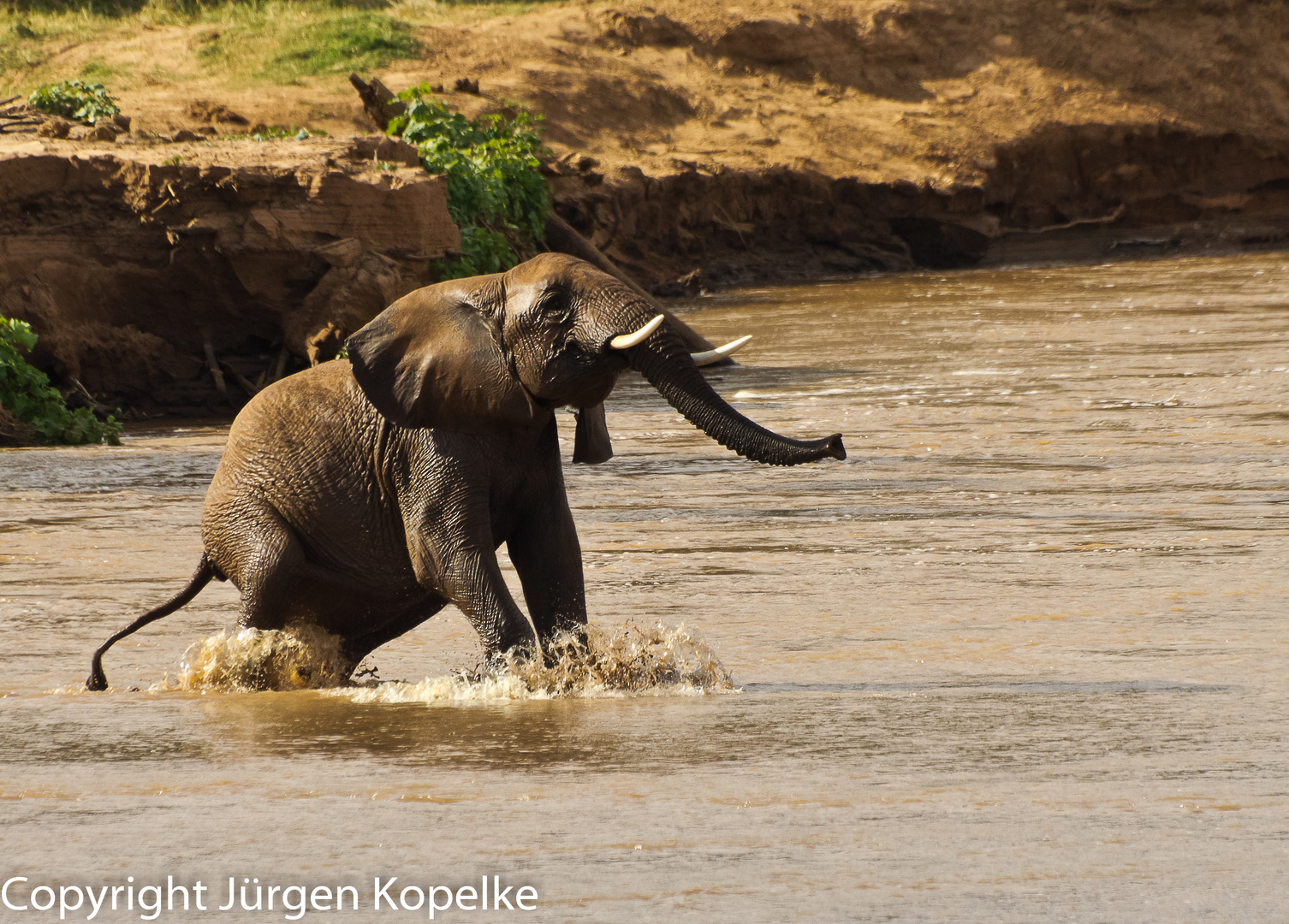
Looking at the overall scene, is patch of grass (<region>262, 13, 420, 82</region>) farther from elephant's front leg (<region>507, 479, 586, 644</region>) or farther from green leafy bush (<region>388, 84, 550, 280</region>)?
elephant's front leg (<region>507, 479, 586, 644</region>)

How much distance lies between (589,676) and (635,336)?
1.08m

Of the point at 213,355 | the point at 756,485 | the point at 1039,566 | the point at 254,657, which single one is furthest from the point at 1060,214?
the point at 254,657


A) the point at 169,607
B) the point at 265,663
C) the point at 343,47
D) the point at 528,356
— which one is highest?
the point at 343,47

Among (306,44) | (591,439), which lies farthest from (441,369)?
(306,44)

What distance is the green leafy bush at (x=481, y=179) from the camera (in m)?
16.5

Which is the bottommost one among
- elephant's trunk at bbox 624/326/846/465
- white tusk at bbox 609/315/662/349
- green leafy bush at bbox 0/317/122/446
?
green leafy bush at bbox 0/317/122/446

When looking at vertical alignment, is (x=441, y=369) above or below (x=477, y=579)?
above

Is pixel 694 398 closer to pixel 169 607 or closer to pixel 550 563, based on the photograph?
pixel 550 563

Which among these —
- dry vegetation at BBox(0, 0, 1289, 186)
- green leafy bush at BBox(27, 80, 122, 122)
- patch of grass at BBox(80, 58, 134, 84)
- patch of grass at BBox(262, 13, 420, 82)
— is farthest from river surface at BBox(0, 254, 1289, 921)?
patch of grass at BBox(80, 58, 134, 84)

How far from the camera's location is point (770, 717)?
4852mm

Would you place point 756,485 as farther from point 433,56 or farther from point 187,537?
point 433,56

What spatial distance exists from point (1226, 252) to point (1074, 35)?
638cm

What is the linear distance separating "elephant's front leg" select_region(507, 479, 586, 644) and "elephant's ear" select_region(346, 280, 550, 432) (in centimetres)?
34

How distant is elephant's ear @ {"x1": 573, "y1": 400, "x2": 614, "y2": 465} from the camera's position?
5723 mm
